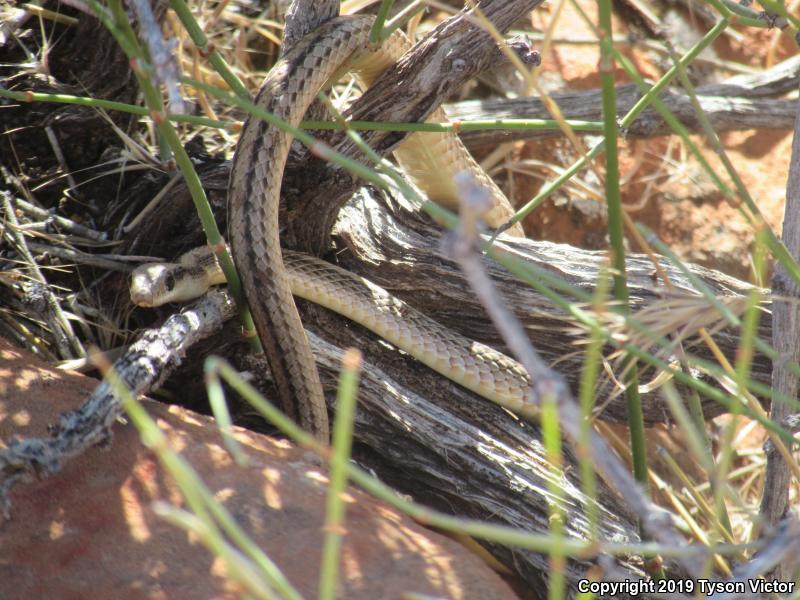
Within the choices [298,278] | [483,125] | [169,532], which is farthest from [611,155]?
[298,278]

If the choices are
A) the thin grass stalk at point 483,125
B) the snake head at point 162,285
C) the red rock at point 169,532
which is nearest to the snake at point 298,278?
the snake head at point 162,285

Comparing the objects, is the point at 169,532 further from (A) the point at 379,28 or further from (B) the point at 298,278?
(A) the point at 379,28

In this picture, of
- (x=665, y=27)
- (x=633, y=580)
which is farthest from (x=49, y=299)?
(x=665, y=27)

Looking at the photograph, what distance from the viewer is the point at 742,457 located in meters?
4.29

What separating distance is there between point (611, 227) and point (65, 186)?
227cm

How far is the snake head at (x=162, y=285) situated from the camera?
8.53ft

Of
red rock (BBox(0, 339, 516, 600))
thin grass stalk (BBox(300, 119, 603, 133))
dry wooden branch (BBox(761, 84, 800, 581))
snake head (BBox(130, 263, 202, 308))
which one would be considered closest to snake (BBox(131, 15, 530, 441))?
snake head (BBox(130, 263, 202, 308))

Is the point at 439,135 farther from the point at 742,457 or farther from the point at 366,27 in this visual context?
the point at 742,457

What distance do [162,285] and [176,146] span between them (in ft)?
2.17

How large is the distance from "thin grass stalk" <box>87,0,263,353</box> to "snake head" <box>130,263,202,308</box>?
0.22 m

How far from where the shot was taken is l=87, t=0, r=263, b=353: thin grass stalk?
1866 millimetres

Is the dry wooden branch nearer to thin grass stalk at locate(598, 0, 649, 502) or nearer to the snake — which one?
thin grass stalk at locate(598, 0, 649, 502)

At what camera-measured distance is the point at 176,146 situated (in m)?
2.13

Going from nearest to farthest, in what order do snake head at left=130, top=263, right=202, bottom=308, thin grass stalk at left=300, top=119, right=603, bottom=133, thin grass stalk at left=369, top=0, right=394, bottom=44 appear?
thin grass stalk at left=300, top=119, right=603, bottom=133 → thin grass stalk at left=369, top=0, right=394, bottom=44 → snake head at left=130, top=263, right=202, bottom=308
